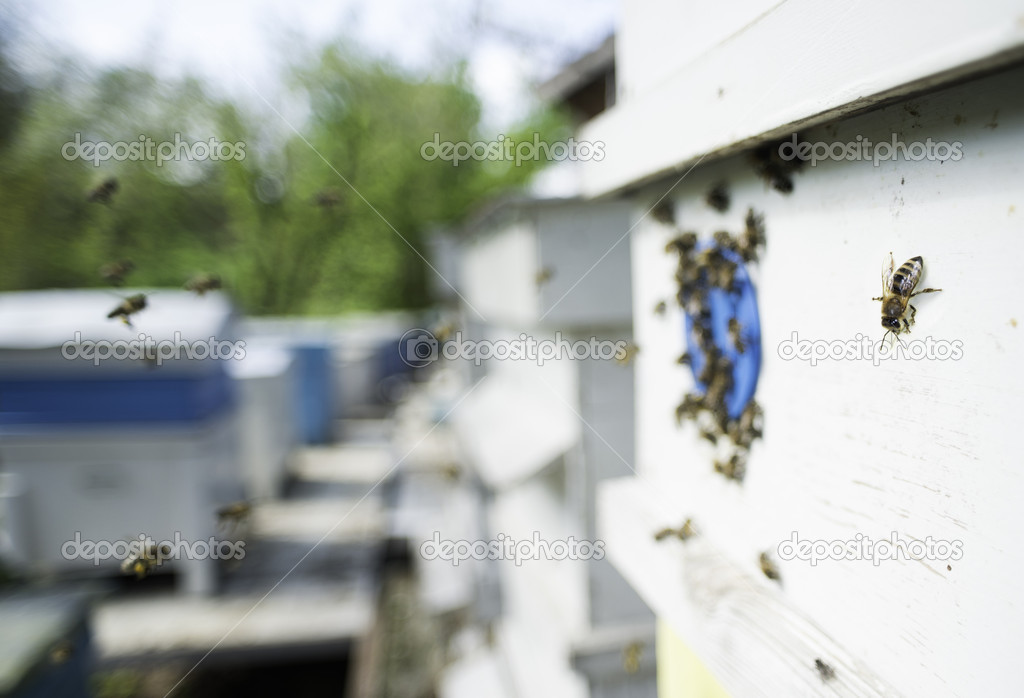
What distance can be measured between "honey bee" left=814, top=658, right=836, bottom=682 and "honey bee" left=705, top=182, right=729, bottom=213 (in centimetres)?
79

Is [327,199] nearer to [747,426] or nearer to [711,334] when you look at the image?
[711,334]

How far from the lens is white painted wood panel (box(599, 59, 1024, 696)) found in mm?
669

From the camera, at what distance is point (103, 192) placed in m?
2.45

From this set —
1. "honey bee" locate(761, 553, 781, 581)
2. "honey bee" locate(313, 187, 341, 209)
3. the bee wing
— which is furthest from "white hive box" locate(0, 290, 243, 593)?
the bee wing

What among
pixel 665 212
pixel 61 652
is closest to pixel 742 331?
pixel 665 212

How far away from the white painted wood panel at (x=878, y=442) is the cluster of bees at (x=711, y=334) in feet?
0.10

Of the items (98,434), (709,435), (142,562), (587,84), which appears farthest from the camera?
(587,84)

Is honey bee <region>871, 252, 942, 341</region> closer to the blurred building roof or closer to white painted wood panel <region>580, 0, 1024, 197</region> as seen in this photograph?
white painted wood panel <region>580, 0, 1024, 197</region>

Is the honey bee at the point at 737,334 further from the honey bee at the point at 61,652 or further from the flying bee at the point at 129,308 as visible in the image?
the honey bee at the point at 61,652

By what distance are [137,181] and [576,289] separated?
44.7 feet

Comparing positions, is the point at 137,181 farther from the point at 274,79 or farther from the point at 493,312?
the point at 493,312

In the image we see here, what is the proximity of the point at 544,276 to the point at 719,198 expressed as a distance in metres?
1.18

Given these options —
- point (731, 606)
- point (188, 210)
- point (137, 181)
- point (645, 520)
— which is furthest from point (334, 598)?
point (188, 210)

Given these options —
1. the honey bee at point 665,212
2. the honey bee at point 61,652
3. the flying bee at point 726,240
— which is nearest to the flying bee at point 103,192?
the honey bee at point 61,652
